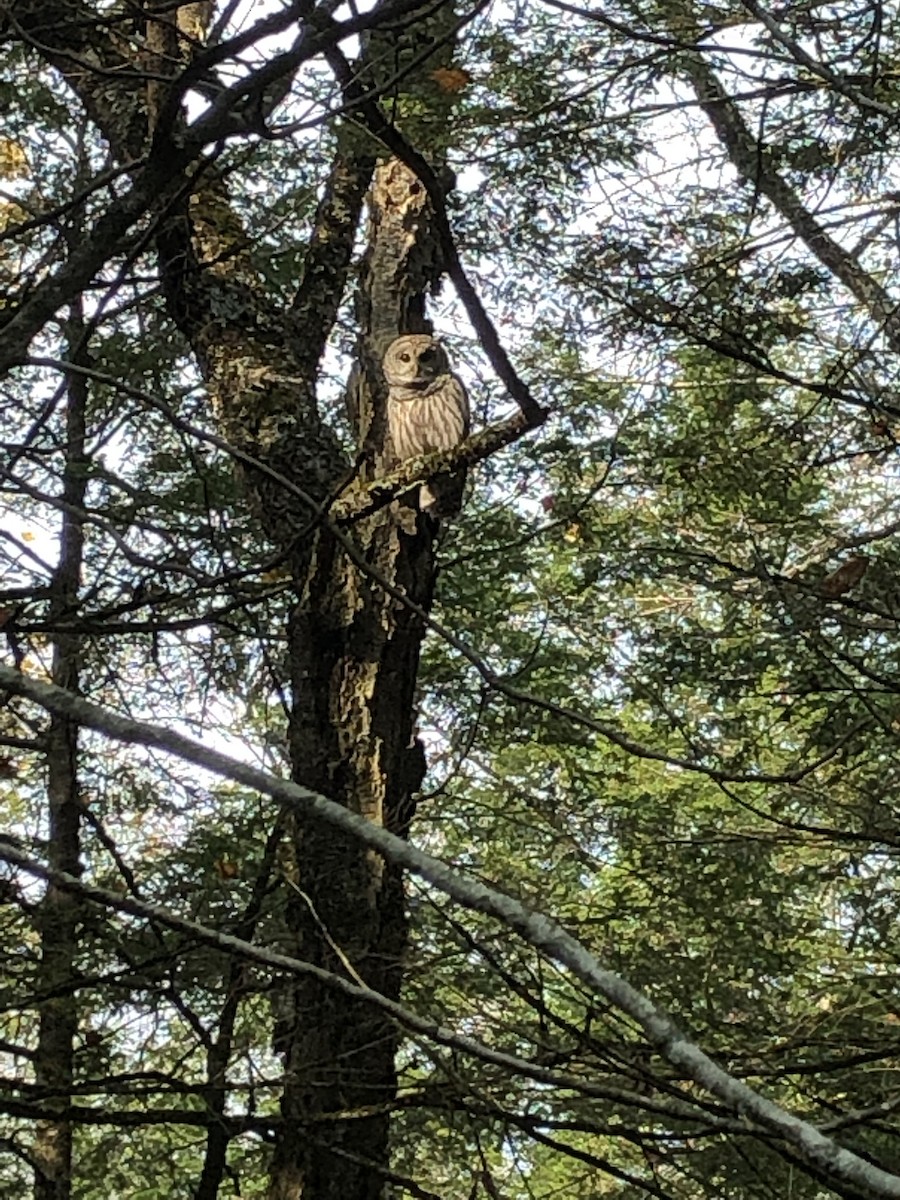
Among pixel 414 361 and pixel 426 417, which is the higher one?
pixel 414 361

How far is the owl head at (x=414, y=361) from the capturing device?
3.79 metres

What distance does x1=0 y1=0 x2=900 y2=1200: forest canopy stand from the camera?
2.33 meters

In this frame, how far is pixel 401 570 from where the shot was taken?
3600 mm

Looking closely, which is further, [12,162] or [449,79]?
[12,162]

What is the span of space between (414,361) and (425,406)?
17 centimetres

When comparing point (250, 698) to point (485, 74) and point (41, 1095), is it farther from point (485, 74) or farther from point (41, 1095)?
point (41, 1095)

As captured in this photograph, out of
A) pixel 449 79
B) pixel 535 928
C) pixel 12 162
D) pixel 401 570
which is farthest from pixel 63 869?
pixel 12 162

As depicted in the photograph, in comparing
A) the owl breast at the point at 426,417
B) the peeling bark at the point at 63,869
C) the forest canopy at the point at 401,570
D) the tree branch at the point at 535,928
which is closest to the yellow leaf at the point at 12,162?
the forest canopy at the point at 401,570

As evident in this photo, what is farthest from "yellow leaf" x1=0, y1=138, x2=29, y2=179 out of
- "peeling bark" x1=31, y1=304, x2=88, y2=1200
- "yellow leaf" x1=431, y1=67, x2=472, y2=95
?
"yellow leaf" x1=431, y1=67, x2=472, y2=95

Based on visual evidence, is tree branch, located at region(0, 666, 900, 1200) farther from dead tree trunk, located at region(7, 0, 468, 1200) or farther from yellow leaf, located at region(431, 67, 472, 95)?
yellow leaf, located at region(431, 67, 472, 95)

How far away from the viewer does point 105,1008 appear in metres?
3.26

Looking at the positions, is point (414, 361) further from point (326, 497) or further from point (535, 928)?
point (535, 928)

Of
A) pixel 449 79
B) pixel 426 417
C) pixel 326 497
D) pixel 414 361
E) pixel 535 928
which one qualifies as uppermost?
pixel 449 79

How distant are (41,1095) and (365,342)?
2494 millimetres
